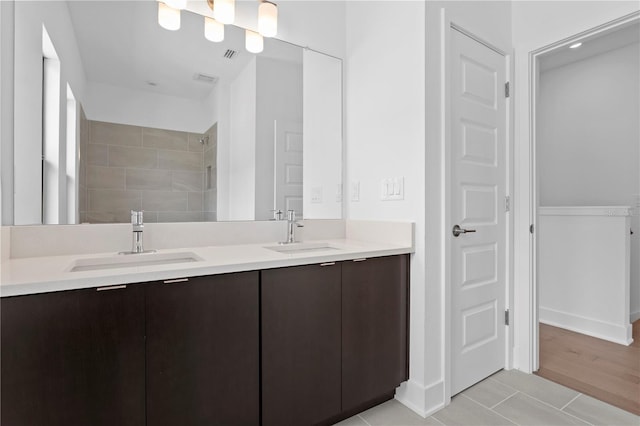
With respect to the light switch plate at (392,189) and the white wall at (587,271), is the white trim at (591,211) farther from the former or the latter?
the light switch plate at (392,189)

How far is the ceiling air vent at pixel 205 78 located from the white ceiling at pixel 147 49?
2cm

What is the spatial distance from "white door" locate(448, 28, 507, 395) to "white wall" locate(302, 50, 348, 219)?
0.74 m

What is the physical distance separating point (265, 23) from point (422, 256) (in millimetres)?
1535

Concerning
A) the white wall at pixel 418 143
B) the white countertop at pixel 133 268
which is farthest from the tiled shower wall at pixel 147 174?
the white wall at pixel 418 143

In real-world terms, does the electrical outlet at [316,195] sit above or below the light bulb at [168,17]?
below

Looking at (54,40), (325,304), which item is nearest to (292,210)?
(325,304)

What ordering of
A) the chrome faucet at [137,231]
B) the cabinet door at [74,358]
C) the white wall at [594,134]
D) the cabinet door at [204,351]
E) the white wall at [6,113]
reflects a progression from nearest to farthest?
the cabinet door at [74,358], the cabinet door at [204,351], the white wall at [6,113], the chrome faucet at [137,231], the white wall at [594,134]

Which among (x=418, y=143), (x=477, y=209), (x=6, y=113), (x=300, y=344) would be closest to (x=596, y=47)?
(x=477, y=209)

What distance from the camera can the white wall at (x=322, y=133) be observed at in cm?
212

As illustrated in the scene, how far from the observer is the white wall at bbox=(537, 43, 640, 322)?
2973 mm

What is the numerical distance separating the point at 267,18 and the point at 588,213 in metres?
2.85

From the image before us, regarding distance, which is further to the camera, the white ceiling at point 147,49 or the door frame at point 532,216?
the door frame at point 532,216

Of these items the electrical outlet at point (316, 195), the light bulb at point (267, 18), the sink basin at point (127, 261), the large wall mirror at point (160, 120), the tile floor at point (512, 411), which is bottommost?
the tile floor at point (512, 411)

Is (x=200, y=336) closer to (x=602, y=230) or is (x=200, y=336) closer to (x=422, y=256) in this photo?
(x=422, y=256)
